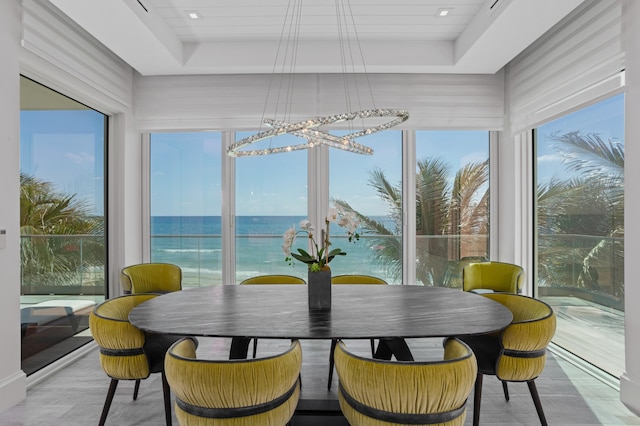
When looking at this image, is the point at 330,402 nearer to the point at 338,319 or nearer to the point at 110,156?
the point at 338,319

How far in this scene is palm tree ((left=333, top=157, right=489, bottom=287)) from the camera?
440 centimetres

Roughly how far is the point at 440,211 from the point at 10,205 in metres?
3.91

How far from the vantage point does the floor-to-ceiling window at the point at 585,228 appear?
2865mm

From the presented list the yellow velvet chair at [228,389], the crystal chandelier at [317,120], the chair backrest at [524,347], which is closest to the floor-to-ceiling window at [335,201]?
the crystal chandelier at [317,120]

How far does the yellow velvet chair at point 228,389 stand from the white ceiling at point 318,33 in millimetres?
2531

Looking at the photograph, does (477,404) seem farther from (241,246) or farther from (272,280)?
(241,246)

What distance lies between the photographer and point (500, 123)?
13.8 feet

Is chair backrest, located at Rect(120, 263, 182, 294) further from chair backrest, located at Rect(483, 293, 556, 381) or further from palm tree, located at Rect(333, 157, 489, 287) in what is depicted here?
chair backrest, located at Rect(483, 293, 556, 381)

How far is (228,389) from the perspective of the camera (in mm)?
1417

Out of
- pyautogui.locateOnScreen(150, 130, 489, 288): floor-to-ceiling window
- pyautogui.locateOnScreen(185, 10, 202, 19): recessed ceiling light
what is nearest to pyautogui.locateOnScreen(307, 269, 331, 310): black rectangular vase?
pyautogui.locateOnScreen(150, 130, 489, 288): floor-to-ceiling window

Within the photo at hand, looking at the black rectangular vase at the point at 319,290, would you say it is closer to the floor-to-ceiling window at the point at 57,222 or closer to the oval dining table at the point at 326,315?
the oval dining table at the point at 326,315

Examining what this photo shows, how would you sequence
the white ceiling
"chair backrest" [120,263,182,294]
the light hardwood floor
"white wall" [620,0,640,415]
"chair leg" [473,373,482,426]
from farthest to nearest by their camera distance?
"chair backrest" [120,263,182,294] → the white ceiling → "white wall" [620,0,640,415] → the light hardwood floor → "chair leg" [473,373,482,426]

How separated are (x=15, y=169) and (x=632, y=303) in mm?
4125

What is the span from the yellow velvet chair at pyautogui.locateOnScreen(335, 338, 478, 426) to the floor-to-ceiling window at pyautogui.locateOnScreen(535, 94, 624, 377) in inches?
85.2
